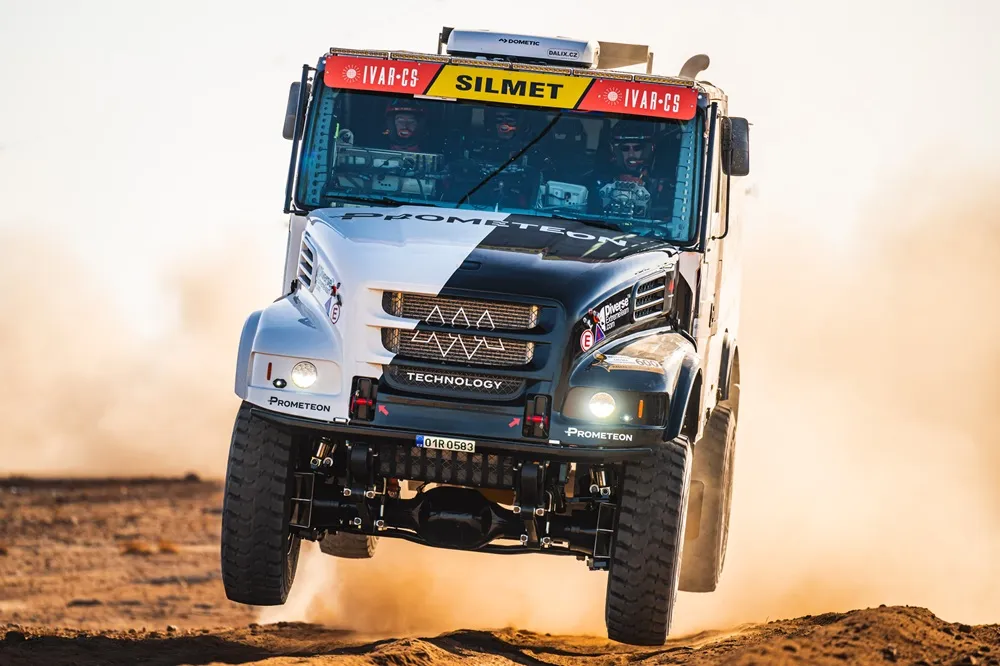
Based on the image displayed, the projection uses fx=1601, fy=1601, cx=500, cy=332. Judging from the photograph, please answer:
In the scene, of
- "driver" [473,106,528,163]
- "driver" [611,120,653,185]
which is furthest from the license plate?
"driver" [611,120,653,185]

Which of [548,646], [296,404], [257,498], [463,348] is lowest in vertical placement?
[548,646]

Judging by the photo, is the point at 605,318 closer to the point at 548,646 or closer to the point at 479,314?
the point at 479,314

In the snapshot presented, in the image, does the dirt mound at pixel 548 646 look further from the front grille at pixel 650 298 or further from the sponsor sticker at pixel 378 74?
the sponsor sticker at pixel 378 74

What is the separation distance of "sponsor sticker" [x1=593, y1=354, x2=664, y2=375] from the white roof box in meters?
2.50

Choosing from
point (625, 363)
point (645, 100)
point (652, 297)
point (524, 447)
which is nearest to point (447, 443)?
point (524, 447)

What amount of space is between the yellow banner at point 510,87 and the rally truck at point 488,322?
0.04ft

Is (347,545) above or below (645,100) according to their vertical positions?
below

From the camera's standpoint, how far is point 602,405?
8414 millimetres

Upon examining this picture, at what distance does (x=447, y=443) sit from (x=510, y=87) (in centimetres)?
256

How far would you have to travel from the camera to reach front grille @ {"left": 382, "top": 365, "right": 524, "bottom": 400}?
8.45 metres

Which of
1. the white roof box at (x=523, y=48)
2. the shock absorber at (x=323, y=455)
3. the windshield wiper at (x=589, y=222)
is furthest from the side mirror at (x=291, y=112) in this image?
the shock absorber at (x=323, y=455)

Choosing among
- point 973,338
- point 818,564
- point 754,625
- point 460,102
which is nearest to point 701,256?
point 460,102

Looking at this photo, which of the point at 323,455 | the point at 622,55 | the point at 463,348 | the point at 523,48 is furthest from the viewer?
the point at 622,55

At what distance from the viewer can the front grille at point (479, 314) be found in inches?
333
